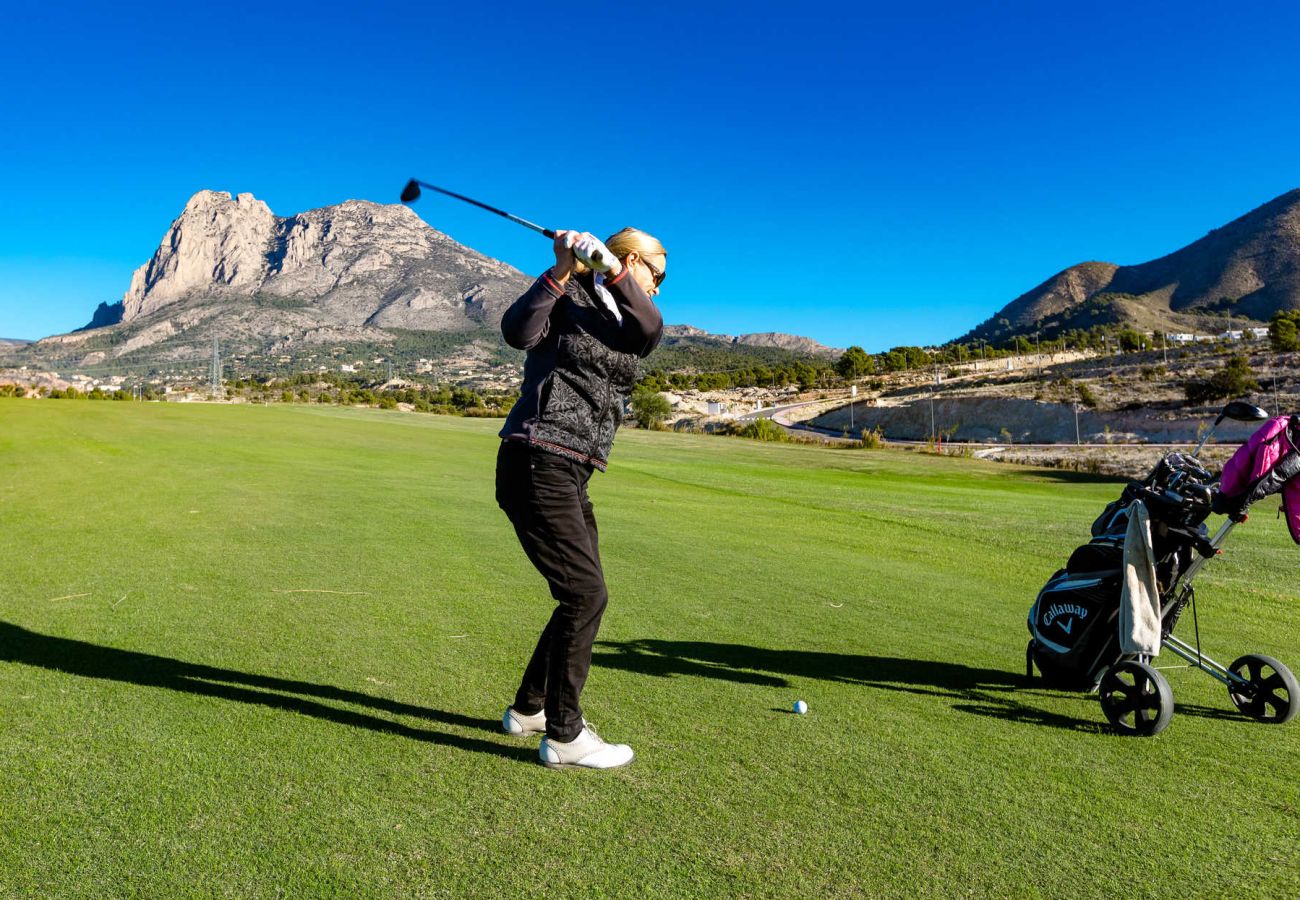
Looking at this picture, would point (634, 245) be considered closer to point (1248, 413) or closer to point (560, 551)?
point (560, 551)

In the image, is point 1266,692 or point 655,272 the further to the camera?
point 1266,692

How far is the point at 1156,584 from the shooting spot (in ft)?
15.4

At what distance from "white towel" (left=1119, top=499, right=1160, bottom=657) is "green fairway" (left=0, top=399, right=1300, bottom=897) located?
50 centimetres

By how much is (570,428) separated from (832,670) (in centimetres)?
273

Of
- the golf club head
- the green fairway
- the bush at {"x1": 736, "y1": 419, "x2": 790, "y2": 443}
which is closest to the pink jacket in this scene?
the golf club head

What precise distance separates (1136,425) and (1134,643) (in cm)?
6248

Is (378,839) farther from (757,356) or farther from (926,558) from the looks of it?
(757,356)

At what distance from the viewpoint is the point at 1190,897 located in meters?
2.85

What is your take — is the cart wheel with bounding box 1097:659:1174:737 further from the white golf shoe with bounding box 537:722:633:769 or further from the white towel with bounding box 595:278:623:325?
the white towel with bounding box 595:278:623:325

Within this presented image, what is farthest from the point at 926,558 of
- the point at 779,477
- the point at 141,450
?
the point at 141,450

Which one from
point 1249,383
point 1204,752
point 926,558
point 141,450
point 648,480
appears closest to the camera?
point 1204,752

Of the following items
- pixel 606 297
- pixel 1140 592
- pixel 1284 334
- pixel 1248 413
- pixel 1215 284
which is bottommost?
pixel 1140 592

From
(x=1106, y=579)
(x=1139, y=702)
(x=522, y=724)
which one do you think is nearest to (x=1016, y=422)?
(x=1106, y=579)

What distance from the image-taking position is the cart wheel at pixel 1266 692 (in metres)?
4.71
